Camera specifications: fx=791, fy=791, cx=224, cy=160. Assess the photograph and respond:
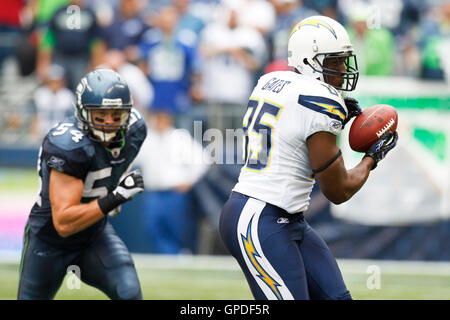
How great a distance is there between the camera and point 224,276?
776cm

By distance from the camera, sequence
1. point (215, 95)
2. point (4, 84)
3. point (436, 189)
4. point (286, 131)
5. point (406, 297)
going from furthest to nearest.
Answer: point (4, 84)
point (215, 95)
point (436, 189)
point (406, 297)
point (286, 131)

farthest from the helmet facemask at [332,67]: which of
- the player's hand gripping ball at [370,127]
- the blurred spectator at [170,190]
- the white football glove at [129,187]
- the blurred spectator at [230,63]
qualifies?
the blurred spectator at [230,63]

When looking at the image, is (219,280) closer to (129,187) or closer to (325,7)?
(129,187)

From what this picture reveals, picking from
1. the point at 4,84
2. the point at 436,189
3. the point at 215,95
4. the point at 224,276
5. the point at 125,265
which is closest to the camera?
the point at 125,265

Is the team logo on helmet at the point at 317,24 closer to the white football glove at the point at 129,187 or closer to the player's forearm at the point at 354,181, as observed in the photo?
the player's forearm at the point at 354,181

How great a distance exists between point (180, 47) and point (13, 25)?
106 inches

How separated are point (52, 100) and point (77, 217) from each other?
17.9ft

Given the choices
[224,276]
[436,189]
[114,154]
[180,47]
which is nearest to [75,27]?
[180,47]

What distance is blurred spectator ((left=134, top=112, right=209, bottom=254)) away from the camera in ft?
28.1

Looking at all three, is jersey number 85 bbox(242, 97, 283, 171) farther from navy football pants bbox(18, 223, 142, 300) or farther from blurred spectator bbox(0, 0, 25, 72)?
blurred spectator bbox(0, 0, 25, 72)

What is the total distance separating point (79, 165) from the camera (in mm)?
4301

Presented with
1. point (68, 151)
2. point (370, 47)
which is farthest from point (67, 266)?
point (370, 47)

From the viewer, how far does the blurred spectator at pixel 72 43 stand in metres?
9.48

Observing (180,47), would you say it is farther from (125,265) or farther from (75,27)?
(125,265)
